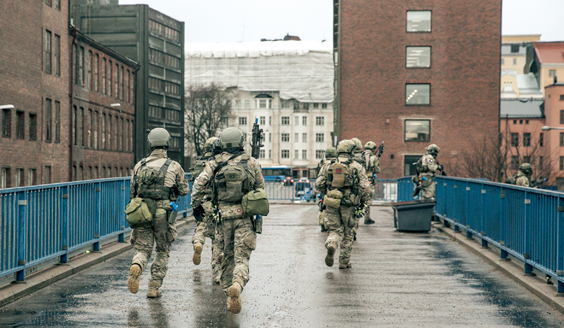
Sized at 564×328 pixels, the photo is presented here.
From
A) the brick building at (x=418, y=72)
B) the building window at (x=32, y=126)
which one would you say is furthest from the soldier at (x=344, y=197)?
the brick building at (x=418, y=72)

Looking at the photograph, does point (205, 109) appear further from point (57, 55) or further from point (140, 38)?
point (57, 55)

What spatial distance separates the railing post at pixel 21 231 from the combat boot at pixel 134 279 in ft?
5.28

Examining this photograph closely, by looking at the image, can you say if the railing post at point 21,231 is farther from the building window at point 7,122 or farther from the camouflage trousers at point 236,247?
the building window at point 7,122

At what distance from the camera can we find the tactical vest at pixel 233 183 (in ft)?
26.0

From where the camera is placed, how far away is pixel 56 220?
10102 mm

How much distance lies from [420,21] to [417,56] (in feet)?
8.50

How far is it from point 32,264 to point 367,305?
13.9 ft

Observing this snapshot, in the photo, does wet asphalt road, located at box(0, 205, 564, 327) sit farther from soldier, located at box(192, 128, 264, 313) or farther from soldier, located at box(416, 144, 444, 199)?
soldier, located at box(416, 144, 444, 199)

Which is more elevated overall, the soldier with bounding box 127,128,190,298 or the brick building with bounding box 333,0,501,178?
the brick building with bounding box 333,0,501,178

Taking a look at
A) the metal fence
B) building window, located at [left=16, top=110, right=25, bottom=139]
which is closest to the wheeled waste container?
the metal fence

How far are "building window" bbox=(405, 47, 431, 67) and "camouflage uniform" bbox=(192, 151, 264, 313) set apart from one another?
156ft

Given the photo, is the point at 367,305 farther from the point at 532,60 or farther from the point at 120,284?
the point at 532,60

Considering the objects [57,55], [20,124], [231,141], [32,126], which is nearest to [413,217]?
[231,141]

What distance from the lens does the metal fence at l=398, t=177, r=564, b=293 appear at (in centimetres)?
846
